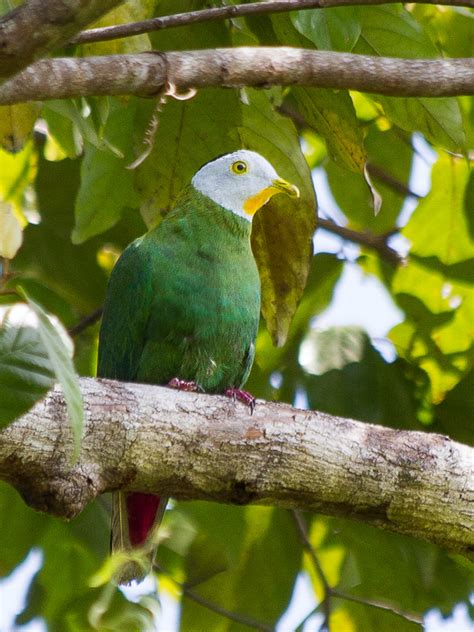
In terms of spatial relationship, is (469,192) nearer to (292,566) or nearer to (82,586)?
(292,566)

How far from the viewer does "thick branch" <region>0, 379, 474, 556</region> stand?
2.36 metres

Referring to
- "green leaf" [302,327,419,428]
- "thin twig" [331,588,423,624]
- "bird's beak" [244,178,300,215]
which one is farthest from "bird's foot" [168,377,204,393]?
"thin twig" [331,588,423,624]

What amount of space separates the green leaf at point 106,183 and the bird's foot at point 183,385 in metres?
0.50

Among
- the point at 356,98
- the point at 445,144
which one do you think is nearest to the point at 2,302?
the point at 445,144

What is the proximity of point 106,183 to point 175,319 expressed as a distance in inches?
17.5

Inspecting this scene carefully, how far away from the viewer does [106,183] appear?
3.41 m

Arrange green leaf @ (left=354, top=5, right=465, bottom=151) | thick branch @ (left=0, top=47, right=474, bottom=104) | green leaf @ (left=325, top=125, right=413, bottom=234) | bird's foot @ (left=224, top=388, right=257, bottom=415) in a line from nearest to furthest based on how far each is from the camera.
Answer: thick branch @ (left=0, top=47, right=474, bottom=104)
bird's foot @ (left=224, top=388, right=257, bottom=415)
green leaf @ (left=354, top=5, right=465, bottom=151)
green leaf @ (left=325, top=125, right=413, bottom=234)

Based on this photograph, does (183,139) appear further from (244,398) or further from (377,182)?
(377,182)

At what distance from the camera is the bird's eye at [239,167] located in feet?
12.4

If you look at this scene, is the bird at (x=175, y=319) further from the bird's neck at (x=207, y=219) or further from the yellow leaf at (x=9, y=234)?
the yellow leaf at (x=9, y=234)

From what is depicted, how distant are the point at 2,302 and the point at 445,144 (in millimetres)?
1295

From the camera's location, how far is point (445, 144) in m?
3.02

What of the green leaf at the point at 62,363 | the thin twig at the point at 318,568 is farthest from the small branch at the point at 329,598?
the green leaf at the point at 62,363

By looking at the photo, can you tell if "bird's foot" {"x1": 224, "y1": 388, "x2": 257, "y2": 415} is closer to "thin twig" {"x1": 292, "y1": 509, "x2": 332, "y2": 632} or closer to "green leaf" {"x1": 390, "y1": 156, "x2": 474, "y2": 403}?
"thin twig" {"x1": 292, "y1": 509, "x2": 332, "y2": 632}
